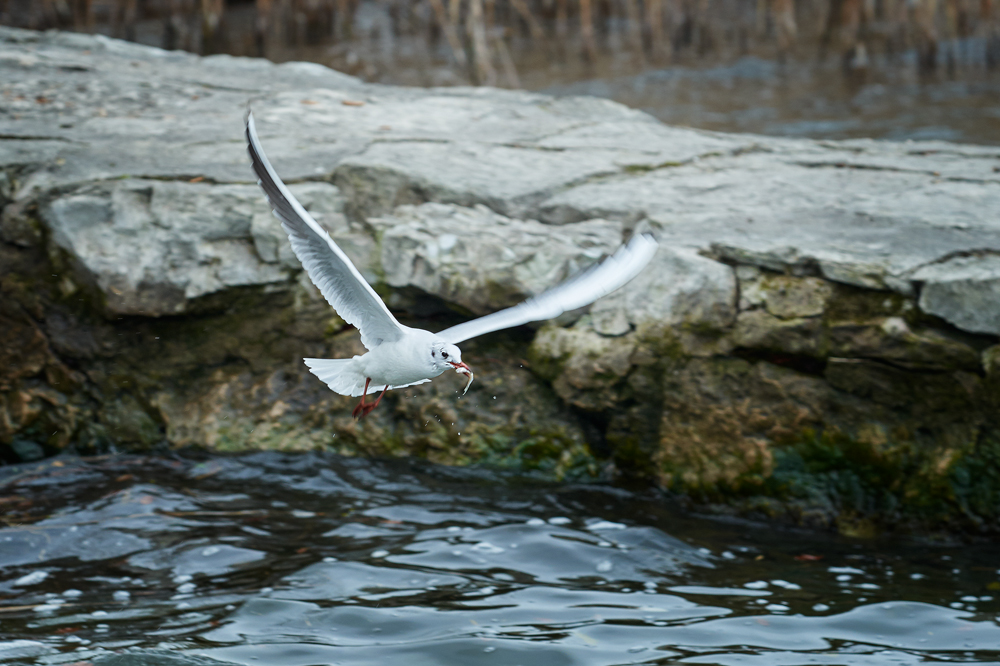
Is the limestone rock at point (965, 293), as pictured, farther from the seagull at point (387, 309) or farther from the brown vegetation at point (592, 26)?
the brown vegetation at point (592, 26)

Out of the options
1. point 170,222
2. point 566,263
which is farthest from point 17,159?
point 566,263

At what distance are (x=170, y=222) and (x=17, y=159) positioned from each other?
0.91 metres

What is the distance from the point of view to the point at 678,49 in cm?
1265

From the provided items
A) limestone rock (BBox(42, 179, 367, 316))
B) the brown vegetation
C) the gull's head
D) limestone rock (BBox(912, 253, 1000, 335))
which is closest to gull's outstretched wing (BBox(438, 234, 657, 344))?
the gull's head

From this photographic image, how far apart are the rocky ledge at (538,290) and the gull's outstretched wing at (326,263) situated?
3.34 feet

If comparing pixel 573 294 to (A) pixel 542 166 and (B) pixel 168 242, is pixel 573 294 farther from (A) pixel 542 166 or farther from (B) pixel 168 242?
(B) pixel 168 242

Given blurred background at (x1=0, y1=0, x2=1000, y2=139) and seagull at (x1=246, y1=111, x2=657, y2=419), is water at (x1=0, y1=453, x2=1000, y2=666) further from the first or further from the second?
blurred background at (x1=0, y1=0, x2=1000, y2=139)

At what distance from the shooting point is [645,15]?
520 inches

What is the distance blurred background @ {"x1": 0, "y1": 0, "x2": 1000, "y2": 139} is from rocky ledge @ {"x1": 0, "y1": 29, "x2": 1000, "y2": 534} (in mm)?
4094

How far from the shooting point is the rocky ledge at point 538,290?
13.8ft

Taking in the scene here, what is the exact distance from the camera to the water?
3.39 metres

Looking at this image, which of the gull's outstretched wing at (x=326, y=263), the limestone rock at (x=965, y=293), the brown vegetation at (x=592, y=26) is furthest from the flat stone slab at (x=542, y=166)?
the brown vegetation at (x=592, y=26)

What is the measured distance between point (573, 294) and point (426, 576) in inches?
52.1

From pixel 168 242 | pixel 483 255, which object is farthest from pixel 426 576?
pixel 168 242
